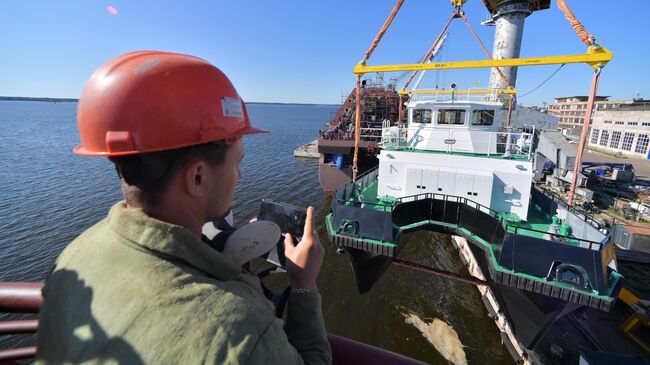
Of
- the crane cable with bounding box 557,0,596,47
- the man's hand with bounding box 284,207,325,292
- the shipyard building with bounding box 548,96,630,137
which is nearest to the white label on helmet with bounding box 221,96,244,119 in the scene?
the man's hand with bounding box 284,207,325,292

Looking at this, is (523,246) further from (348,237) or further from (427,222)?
(348,237)

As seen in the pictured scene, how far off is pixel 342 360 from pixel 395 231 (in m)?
6.93

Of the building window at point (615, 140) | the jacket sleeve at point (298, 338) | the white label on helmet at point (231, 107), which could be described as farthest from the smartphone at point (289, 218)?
the building window at point (615, 140)

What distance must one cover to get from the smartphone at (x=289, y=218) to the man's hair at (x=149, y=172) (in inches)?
26.6

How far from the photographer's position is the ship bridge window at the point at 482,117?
35.2 ft

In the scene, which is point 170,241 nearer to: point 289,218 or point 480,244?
point 289,218

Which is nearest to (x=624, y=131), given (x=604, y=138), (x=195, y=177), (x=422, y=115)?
(x=604, y=138)

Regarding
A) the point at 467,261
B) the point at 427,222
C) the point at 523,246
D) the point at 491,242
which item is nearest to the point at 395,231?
the point at 427,222

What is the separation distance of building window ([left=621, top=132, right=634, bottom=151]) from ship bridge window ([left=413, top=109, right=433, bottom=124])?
38.0 m

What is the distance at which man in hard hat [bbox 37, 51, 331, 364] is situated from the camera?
74cm

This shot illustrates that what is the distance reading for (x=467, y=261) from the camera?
40.4 feet

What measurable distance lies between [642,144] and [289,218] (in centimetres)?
4628

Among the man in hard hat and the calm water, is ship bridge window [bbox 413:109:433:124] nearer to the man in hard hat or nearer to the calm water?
the calm water

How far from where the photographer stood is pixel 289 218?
167cm
